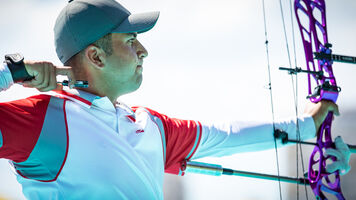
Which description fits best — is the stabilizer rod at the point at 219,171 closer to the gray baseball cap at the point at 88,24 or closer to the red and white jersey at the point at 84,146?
the red and white jersey at the point at 84,146

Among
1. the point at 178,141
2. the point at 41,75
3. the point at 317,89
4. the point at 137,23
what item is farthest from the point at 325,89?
the point at 41,75

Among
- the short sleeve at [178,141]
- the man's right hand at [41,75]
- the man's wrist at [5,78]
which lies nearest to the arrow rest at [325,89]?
the short sleeve at [178,141]

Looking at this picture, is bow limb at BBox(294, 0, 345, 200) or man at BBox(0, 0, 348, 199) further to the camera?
bow limb at BBox(294, 0, 345, 200)

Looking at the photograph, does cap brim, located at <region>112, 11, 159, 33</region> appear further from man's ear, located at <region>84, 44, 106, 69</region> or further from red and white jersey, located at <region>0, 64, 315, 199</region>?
red and white jersey, located at <region>0, 64, 315, 199</region>

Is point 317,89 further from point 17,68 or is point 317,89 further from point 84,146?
point 17,68

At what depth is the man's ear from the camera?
1492mm

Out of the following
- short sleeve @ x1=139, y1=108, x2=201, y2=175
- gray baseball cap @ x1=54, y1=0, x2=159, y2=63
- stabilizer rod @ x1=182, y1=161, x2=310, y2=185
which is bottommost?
stabilizer rod @ x1=182, y1=161, x2=310, y2=185

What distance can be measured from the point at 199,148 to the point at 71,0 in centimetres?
83

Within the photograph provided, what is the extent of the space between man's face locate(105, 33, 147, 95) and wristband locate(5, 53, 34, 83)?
38cm

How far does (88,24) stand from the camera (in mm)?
1465

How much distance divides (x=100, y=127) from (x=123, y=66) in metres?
0.26

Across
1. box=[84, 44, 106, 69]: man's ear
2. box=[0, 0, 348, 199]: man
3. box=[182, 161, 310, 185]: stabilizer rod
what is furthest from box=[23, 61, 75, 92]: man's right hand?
box=[182, 161, 310, 185]: stabilizer rod

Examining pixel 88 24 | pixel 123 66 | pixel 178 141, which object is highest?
pixel 88 24

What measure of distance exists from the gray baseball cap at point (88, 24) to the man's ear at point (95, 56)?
0.07ft
